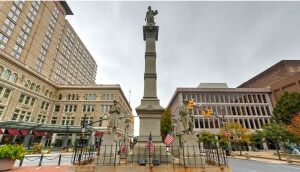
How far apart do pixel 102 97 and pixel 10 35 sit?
30.8 meters

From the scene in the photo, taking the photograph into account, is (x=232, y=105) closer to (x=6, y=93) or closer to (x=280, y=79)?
(x=280, y=79)

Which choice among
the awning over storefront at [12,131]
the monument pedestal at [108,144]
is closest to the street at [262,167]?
the monument pedestal at [108,144]

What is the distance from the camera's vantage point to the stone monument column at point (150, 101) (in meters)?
10.6

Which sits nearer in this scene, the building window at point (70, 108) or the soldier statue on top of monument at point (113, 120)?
the soldier statue on top of monument at point (113, 120)

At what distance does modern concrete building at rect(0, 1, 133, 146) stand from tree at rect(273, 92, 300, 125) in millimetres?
44565

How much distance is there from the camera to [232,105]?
5266cm

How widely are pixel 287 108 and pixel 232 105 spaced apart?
1600cm

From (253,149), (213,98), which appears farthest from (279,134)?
(213,98)

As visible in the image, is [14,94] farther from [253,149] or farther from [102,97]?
[253,149]

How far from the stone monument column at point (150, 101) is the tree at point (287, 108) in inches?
1721

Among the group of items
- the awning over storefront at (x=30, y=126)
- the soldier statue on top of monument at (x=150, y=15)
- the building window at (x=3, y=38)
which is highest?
the building window at (x=3, y=38)

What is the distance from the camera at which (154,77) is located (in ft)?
41.0

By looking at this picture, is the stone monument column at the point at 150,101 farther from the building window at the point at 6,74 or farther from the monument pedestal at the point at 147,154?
the building window at the point at 6,74

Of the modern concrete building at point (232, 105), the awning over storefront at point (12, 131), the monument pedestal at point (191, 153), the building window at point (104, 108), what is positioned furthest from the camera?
the modern concrete building at point (232, 105)
